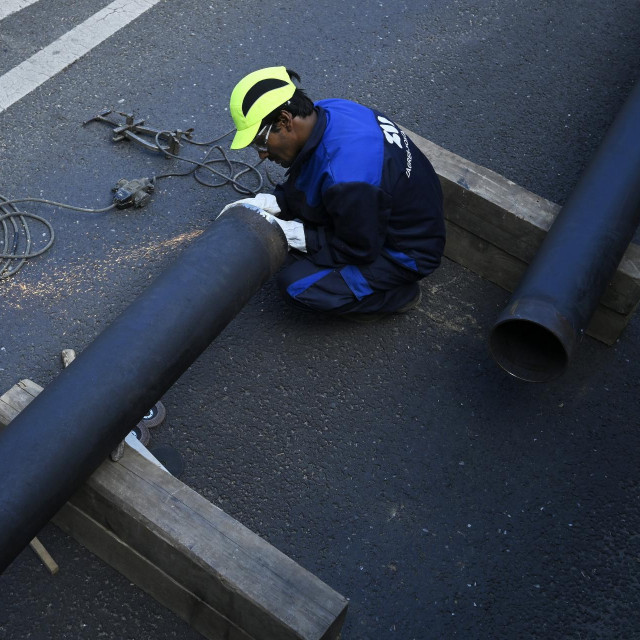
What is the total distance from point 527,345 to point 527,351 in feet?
0.10

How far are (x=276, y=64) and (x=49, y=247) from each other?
7.57 feet

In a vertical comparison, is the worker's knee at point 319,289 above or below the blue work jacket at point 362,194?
below

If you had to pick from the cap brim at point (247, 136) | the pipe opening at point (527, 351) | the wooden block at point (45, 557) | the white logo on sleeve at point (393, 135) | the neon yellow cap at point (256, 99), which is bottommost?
the wooden block at point (45, 557)

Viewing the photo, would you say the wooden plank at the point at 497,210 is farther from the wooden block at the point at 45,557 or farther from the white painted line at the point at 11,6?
the white painted line at the point at 11,6

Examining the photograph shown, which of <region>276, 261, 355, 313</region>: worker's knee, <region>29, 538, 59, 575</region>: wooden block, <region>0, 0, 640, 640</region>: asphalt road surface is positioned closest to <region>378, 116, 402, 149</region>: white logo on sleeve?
<region>276, 261, 355, 313</region>: worker's knee

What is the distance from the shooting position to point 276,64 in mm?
6016

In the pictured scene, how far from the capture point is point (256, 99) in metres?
3.85

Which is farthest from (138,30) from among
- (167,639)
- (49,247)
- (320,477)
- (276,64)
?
(167,639)

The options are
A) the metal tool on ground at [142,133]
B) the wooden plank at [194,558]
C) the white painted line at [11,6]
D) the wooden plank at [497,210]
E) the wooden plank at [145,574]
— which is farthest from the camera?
the white painted line at [11,6]

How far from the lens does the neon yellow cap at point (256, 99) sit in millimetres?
3846

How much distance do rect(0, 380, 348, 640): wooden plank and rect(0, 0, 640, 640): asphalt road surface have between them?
0.20 metres

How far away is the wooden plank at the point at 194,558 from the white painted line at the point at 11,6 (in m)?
3.85

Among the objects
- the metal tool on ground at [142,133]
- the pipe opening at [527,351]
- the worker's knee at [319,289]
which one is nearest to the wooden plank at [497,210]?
the pipe opening at [527,351]

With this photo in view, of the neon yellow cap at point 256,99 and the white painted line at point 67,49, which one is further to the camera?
the white painted line at point 67,49
